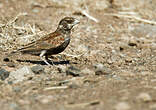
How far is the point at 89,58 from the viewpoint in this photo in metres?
8.10

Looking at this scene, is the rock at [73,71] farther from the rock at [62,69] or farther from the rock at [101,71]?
the rock at [101,71]

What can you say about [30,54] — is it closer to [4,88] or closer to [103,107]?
[4,88]

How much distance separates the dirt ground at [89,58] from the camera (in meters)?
4.98

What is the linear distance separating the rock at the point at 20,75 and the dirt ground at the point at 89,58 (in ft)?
0.40

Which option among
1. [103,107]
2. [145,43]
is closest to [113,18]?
[145,43]

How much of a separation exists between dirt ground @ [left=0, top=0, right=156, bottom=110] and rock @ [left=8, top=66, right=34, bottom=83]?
12cm

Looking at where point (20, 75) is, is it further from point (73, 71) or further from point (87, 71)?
point (87, 71)

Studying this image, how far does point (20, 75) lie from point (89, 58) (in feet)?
6.88

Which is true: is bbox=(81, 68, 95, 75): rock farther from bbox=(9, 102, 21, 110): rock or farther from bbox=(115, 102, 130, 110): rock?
bbox=(115, 102, 130, 110): rock

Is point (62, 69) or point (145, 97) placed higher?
point (145, 97)

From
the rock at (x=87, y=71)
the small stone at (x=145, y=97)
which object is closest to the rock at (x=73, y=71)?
the rock at (x=87, y=71)

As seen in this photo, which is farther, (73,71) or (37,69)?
(37,69)

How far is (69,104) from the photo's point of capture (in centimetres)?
484

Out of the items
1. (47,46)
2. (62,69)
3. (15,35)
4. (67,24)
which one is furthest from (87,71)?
(15,35)
